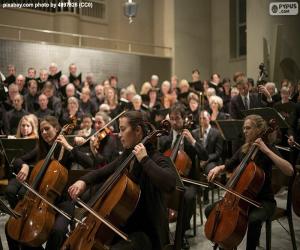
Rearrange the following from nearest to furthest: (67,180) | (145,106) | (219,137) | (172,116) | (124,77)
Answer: (67,180) → (172,116) → (219,137) → (145,106) → (124,77)

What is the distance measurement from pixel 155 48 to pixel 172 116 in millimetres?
7819

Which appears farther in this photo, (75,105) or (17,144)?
(75,105)

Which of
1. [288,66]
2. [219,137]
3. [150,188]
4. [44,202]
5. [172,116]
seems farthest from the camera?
[288,66]

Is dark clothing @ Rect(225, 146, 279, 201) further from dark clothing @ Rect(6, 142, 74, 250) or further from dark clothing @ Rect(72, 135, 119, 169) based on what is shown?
dark clothing @ Rect(72, 135, 119, 169)

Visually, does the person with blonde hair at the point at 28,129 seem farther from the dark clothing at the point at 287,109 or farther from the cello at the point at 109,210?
the dark clothing at the point at 287,109

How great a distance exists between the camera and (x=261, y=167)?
9.32 ft

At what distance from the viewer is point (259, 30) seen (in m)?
8.98

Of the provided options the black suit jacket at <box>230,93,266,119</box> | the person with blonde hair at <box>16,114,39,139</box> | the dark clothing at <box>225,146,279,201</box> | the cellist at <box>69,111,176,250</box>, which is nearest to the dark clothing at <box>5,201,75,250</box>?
the cellist at <box>69,111,176,250</box>

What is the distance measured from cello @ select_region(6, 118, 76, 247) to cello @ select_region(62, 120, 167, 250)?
49 centimetres

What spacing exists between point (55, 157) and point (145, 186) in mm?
1077

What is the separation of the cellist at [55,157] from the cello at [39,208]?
0.16ft

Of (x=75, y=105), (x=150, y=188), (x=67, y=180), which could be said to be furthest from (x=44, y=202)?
(x=75, y=105)

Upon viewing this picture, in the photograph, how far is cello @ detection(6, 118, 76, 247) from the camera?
2.62m

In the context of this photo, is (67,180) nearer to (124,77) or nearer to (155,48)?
(124,77)
